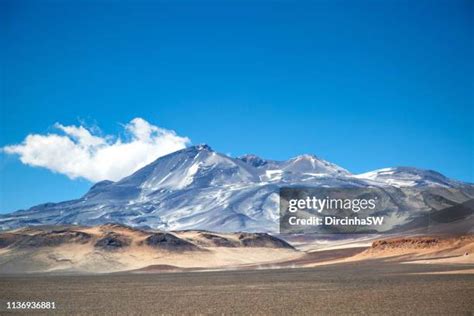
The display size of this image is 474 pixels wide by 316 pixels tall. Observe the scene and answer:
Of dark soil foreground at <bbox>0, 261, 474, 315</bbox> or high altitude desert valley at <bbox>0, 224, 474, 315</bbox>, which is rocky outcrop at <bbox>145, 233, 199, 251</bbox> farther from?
dark soil foreground at <bbox>0, 261, 474, 315</bbox>

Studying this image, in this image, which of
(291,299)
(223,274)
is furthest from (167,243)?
(291,299)

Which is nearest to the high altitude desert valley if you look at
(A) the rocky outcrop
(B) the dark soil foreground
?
(B) the dark soil foreground

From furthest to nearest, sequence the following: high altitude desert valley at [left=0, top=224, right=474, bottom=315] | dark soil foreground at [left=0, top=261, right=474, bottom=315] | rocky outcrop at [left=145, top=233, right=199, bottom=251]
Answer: rocky outcrop at [left=145, top=233, right=199, bottom=251]
high altitude desert valley at [left=0, top=224, right=474, bottom=315]
dark soil foreground at [left=0, top=261, right=474, bottom=315]

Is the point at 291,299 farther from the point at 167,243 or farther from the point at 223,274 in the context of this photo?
the point at 167,243

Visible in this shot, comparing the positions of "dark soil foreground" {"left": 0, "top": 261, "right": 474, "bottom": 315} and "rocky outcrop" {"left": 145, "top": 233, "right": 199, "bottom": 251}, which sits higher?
"rocky outcrop" {"left": 145, "top": 233, "right": 199, "bottom": 251}

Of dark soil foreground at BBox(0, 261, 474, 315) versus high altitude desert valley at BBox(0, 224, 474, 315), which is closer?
dark soil foreground at BBox(0, 261, 474, 315)

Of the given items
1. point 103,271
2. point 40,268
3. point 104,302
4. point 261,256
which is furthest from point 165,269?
point 104,302

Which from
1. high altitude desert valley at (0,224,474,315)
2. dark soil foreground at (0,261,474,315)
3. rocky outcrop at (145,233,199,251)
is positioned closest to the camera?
dark soil foreground at (0,261,474,315)

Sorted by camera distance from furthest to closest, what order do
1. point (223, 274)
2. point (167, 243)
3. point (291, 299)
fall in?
1. point (167, 243)
2. point (223, 274)
3. point (291, 299)

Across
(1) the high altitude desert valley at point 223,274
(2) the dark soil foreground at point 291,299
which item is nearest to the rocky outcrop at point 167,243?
(1) the high altitude desert valley at point 223,274

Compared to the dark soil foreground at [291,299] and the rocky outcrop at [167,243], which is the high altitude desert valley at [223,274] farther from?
the rocky outcrop at [167,243]

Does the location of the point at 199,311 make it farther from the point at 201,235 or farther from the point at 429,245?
the point at 201,235

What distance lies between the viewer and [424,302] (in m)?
44.6

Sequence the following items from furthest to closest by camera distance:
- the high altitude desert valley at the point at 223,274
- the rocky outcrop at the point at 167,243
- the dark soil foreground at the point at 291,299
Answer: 1. the rocky outcrop at the point at 167,243
2. the high altitude desert valley at the point at 223,274
3. the dark soil foreground at the point at 291,299
